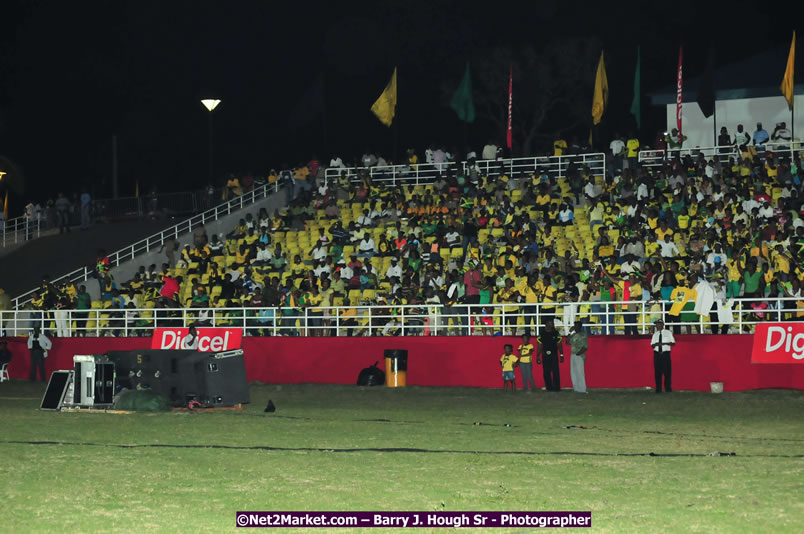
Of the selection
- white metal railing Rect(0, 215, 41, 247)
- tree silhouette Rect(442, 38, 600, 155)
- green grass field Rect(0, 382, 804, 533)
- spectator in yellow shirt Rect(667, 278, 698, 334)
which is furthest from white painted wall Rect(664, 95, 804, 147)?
tree silhouette Rect(442, 38, 600, 155)

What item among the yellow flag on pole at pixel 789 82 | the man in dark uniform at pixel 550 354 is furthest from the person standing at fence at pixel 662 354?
the yellow flag on pole at pixel 789 82

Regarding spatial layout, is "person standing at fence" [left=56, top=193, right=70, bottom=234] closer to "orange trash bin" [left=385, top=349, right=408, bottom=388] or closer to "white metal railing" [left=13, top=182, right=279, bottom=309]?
"white metal railing" [left=13, top=182, right=279, bottom=309]

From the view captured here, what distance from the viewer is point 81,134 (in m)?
69.6

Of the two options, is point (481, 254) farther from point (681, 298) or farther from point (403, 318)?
point (681, 298)

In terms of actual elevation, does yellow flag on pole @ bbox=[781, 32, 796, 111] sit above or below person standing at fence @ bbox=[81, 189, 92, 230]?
above

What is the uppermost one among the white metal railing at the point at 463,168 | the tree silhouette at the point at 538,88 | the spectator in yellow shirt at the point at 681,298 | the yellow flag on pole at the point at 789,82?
the tree silhouette at the point at 538,88

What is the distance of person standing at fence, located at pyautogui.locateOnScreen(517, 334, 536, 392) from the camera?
26.5 m

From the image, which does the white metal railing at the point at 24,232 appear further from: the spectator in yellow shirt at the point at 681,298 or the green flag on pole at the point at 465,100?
the spectator in yellow shirt at the point at 681,298

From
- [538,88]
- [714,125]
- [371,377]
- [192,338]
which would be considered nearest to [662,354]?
[371,377]

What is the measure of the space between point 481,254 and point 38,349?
1113 centimetres

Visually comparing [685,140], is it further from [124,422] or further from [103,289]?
[124,422]

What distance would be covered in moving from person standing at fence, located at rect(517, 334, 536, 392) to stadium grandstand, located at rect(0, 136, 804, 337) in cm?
51

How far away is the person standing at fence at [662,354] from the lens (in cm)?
2502

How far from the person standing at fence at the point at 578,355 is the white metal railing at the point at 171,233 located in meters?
Answer: 16.1
